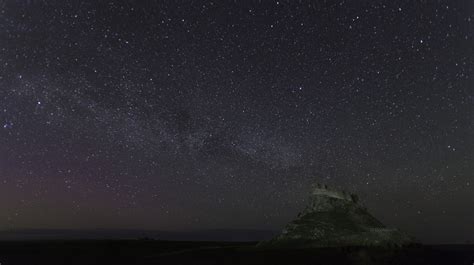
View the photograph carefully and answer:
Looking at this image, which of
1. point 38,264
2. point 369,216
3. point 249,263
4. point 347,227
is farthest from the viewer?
point 369,216

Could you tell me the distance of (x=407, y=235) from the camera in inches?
3125

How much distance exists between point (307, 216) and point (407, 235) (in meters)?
17.3

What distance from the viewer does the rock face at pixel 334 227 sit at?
73.0 metres

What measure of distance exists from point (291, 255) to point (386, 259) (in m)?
12.1

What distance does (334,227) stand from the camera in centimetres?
7506

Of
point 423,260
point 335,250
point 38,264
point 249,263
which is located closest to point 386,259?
point 423,260

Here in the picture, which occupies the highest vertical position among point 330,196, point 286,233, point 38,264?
point 330,196

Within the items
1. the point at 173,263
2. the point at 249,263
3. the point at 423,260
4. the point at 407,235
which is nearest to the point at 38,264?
the point at 173,263

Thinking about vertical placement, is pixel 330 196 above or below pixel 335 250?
above

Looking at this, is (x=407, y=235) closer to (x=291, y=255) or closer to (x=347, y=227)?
(x=347, y=227)

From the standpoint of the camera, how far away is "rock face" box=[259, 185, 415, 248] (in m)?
73.0

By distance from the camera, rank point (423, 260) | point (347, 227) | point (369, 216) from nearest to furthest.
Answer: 1. point (423, 260)
2. point (347, 227)
3. point (369, 216)

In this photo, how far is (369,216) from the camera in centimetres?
8106

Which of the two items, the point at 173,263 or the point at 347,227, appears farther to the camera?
the point at 347,227
